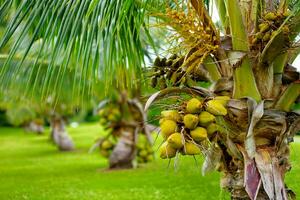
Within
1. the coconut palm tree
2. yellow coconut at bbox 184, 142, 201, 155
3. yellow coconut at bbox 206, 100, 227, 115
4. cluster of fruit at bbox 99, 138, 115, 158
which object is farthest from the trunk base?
yellow coconut at bbox 184, 142, 201, 155

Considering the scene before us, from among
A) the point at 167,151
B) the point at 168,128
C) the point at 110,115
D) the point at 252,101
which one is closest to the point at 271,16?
the point at 252,101

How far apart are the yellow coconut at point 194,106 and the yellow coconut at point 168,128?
140mm

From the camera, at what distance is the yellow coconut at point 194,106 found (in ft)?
11.2

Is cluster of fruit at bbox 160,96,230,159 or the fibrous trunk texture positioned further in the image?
the fibrous trunk texture

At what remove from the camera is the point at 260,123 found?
3.83m

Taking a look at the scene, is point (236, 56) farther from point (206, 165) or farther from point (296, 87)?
point (206, 165)

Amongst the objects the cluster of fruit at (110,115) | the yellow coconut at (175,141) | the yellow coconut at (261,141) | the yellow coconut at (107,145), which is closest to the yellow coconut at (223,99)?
the yellow coconut at (261,141)

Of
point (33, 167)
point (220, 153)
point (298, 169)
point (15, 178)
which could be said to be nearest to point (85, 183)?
point (15, 178)

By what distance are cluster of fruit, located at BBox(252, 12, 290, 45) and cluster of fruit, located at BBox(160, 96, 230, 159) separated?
0.57 meters

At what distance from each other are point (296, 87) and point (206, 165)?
851mm

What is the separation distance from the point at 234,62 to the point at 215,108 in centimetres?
45

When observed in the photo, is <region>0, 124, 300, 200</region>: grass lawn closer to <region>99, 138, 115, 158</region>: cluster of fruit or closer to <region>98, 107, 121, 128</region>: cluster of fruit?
<region>99, 138, 115, 158</region>: cluster of fruit

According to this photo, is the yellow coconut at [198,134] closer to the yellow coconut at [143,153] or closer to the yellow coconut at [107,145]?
the yellow coconut at [107,145]

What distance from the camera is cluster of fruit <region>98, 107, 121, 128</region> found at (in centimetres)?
1299
